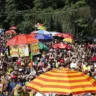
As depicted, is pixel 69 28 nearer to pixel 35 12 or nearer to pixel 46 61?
pixel 35 12

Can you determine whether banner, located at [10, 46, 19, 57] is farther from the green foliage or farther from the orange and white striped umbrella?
the green foliage

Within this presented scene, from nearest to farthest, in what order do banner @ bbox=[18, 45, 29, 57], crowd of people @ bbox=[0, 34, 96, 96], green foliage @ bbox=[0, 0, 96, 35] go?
crowd of people @ bbox=[0, 34, 96, 96] < banner @ bbox=[18, 45, 29, 57] < green foliage @ bbox=[0, 0, 96, 35]

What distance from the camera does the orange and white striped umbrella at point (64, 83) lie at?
884 centimetres

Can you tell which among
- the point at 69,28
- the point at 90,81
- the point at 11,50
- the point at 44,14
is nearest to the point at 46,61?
the point at 11,50

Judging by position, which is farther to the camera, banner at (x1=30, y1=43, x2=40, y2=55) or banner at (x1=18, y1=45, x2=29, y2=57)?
banner at (x1=30, y1=43, x2=40, y2=55)

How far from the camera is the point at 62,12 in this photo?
160 ft

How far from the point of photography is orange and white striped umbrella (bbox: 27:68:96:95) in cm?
884

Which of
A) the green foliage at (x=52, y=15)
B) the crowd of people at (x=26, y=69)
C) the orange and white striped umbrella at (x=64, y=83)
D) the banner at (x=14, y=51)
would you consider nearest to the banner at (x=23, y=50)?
the banner at (x=14, y=51)

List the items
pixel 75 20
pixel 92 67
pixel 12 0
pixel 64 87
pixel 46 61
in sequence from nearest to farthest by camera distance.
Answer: pixel 64 87 < pixel 92 67 < pixel 46 61 < pixel 75 20 < pixel 12 0

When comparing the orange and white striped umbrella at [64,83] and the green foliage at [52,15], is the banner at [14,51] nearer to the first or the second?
the orange and white striped umbrella at [64,83]

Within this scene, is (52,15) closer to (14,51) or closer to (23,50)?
→ (14,51)

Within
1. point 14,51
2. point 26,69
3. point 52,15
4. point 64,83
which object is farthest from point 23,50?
point 52,15

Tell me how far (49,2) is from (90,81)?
155 ft

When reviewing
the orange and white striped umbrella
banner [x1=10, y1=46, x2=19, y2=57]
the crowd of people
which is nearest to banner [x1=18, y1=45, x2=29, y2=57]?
banner [x1=10, y1=46, x2=19, y2=57]
